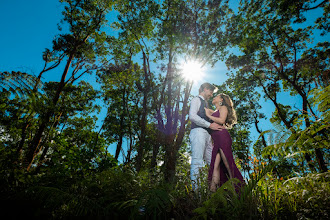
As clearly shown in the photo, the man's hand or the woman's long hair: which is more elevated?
the woman's long hair

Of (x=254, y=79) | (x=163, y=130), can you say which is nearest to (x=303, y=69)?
(x=254, y=79)

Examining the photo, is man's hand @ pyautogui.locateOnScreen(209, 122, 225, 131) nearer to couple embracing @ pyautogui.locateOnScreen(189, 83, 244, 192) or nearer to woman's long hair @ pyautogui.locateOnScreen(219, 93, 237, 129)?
couple embracing @ pyautogui.locateOnScreen(189, 83, 244, 192)

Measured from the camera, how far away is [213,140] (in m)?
3.81

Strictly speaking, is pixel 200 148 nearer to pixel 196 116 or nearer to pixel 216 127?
pixel 216 127

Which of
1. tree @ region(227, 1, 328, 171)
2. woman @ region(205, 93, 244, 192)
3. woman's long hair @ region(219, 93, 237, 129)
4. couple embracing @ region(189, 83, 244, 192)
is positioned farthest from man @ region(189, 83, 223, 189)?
tree @ region(227, 1, 328, 171)

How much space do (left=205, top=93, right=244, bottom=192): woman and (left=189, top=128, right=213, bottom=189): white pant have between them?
213mm

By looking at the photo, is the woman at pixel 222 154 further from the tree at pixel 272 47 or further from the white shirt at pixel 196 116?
the tree at pixel 272 47

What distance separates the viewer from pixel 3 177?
2492mm

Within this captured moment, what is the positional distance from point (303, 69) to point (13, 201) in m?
16.3

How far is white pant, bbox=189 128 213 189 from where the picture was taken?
3.67m

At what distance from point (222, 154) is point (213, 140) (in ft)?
1.31

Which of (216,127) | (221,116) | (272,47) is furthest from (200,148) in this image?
(272,47)

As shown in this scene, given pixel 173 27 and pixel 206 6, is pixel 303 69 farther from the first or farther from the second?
pixel 173 27

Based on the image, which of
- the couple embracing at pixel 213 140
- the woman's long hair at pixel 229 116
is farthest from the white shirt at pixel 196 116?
the woman's long hair at pixel 229 116
